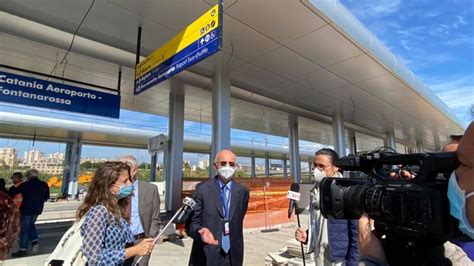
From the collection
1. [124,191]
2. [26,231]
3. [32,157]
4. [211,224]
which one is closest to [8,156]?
[32,157]

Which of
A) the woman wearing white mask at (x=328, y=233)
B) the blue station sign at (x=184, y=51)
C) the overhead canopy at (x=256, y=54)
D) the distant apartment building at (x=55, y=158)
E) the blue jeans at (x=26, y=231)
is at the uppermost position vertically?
the overhead canopy at (x=256, y=54)

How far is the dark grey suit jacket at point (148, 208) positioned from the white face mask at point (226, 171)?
0.86 meters

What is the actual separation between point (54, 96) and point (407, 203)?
5.38 metres

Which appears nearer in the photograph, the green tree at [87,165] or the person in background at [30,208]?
the person in background at [30,208]

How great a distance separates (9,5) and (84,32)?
1.05m

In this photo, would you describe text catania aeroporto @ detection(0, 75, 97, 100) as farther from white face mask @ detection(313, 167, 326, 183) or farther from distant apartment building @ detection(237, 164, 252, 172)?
distant apartment building @ detection(237, 164, 252, 172)

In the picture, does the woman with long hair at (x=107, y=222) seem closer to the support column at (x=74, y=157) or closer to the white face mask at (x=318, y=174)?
the white face mask at (x=318, y=174)

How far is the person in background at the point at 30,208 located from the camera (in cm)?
580

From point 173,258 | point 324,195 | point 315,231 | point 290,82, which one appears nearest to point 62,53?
point 173,258

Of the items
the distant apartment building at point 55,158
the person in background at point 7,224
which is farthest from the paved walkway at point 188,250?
the distant apartment building at point 55,158

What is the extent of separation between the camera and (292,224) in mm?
9094

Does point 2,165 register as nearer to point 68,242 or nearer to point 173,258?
point 173,258

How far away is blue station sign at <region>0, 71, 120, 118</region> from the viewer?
14.5ft

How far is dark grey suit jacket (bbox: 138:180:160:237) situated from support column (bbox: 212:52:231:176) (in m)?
3.06
